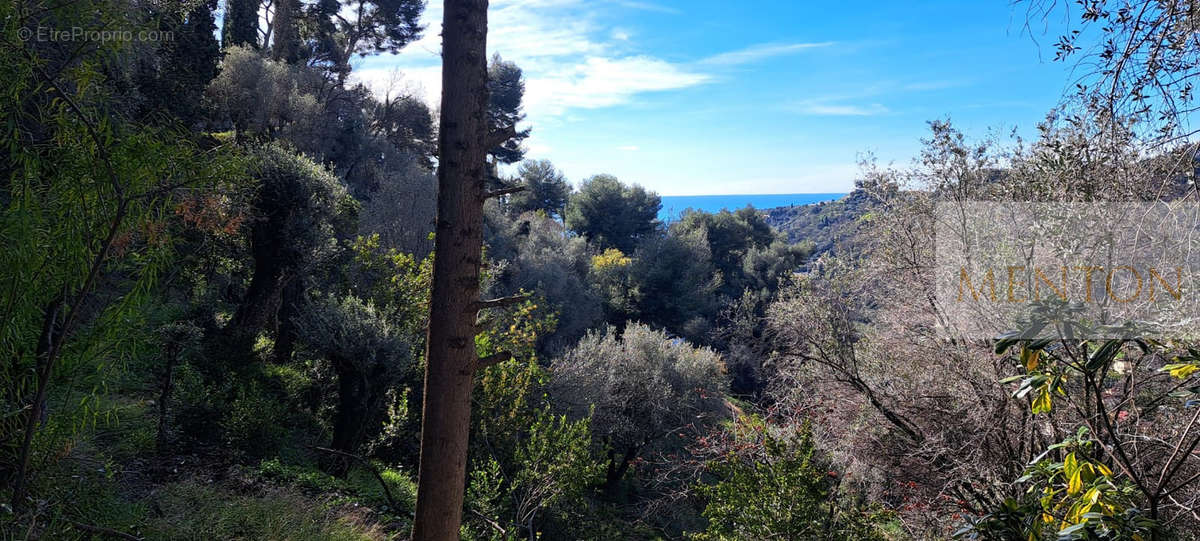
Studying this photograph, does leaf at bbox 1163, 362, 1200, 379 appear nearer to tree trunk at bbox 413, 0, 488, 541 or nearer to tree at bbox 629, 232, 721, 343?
tree trunk at bbox 413, 0, 488, 541

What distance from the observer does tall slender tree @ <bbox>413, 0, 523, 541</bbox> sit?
255 cm

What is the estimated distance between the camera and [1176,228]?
13.1ft

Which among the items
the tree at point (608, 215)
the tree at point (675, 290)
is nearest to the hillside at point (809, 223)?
the tree at point (675, 290)

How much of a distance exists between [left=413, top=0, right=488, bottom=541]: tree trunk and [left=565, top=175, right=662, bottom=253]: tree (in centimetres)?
2631

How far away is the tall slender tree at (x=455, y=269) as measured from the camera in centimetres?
255

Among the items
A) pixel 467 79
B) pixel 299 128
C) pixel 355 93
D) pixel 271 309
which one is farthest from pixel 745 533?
pixel 355 93

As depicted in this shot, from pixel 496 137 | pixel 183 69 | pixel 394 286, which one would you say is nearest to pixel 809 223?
pixel 394 286

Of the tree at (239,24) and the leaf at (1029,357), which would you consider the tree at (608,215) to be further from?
the leaf at (1029,357)

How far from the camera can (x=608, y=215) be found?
29.7m

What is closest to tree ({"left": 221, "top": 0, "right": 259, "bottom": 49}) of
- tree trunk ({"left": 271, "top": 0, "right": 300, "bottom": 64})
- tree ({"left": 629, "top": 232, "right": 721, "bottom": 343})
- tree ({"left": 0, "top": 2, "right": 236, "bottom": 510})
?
tree trunk ({"left": 271, "top": 0, "right": 300, "bottom": 64})

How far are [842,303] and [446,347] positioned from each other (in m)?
8.03

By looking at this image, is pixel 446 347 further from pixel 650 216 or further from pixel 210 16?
pixel 650 216

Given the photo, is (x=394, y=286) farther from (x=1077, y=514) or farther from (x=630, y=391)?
(x=1077, y=514)

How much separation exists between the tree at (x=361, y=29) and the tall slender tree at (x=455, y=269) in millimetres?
19733
